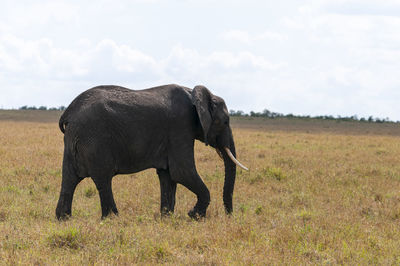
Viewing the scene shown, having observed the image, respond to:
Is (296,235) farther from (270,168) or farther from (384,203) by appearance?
(270,168)

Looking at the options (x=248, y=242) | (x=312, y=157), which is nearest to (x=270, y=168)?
(x=312, y=157)

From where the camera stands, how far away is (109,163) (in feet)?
26.0

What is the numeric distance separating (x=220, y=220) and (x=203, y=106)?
187 cm

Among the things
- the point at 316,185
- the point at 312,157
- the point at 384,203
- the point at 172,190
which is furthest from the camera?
the point at 312,157

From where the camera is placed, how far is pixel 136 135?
8164 mm

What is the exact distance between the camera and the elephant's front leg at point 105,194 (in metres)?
7.94

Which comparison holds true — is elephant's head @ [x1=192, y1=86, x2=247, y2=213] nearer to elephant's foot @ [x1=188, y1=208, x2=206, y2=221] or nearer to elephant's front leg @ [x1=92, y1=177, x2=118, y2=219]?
elephant's foot @ [x1=188, y1=208, x2=206, y2=221]

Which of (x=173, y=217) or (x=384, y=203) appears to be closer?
(x=173, y=217)

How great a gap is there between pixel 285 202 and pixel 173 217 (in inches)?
132

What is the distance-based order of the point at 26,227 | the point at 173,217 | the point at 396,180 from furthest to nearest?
1. the point at 396,180
2. the point at 173,217
3. the point at 26,227

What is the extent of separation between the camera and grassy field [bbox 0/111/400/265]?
610cm

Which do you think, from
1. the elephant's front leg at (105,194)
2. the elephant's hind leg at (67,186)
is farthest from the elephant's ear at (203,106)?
the elephant's hind leg at (67,186)

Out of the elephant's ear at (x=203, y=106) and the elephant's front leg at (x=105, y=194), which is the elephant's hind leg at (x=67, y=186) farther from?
the elephant's ear at (x=203, y=106)

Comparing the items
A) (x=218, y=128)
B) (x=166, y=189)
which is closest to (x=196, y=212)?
(x=166, y=189)
